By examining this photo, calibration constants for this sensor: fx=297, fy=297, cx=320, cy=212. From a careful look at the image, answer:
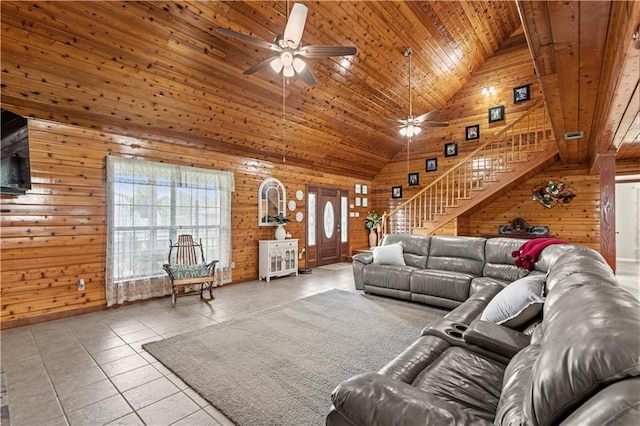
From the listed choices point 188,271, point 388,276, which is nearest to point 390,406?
point 388,276

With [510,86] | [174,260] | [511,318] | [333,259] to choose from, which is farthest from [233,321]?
[510,86]

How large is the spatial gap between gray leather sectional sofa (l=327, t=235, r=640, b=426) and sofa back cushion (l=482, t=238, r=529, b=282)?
1.40 meters

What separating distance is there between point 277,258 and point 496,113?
625 centimetres

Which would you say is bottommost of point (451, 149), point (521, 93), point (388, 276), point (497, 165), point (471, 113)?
point (388, 276)

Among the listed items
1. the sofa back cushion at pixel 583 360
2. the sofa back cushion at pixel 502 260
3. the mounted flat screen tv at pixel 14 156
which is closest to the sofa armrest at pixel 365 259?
the sofa back cushion at pixel 502 260

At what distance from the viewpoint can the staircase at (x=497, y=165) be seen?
5848 mm

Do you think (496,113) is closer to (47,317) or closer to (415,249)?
(415,249)

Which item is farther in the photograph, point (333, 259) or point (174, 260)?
point (333, 259)

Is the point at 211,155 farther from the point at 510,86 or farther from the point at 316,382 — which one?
the point at 510,86

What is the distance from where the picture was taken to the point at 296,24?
2.73 metres

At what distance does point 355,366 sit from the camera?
2533mm

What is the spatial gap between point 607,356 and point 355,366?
6.89 feet

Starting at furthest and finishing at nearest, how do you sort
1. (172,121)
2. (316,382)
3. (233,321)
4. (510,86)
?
(510,86) < (172,121) < (233,321) < (316,382)

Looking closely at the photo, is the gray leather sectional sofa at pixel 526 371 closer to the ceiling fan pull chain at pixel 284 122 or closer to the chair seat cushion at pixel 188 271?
the chair seat cushion at pixel 188 271
